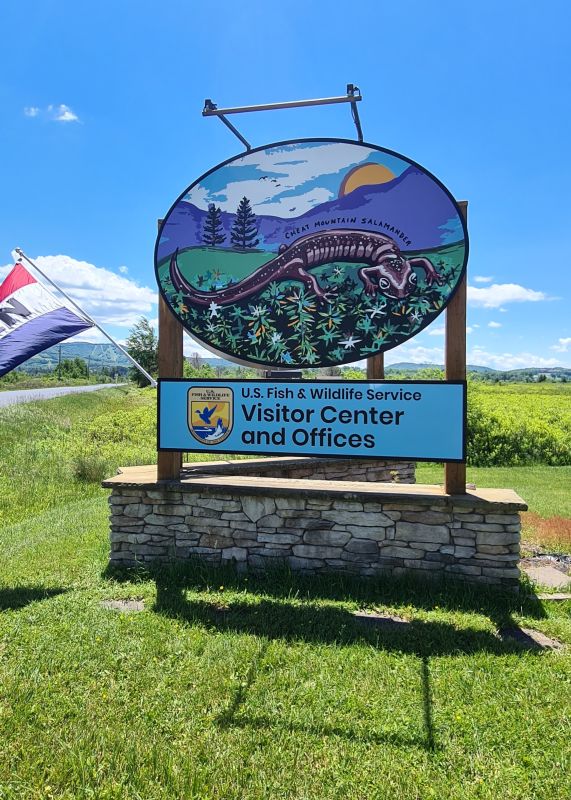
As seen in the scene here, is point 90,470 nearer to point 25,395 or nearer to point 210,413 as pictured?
point 210,413

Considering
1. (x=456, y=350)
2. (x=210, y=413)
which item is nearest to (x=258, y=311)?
(x=210, y=413)

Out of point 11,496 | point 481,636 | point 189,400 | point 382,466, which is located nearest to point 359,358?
point 189,400

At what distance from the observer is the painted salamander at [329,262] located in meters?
5.38

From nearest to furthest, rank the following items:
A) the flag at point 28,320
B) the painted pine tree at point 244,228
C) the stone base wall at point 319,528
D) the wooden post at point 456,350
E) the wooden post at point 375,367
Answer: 1. the stone base wall at point 319,528
2. the wooden post at point 456,350
3. the flag at point 28,320
4. the painted pine tree at point 244,228
5. the wooden post at point 375,367

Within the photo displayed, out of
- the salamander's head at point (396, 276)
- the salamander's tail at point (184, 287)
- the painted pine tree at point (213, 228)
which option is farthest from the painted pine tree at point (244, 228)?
the salamander's head at point (396, 276)

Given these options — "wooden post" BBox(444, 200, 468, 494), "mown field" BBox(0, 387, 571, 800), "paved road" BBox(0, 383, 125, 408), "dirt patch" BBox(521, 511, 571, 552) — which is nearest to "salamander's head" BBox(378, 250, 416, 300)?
"wooden post" BBox(444, 200, 468, 494)

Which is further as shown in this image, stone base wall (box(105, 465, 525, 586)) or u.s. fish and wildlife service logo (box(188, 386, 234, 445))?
u.s. fish and wildlife service logo (box(188, 386, 234, 445))

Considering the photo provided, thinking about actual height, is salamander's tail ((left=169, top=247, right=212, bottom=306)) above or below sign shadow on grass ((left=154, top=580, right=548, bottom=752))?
above

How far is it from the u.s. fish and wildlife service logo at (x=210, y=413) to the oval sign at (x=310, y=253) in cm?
48

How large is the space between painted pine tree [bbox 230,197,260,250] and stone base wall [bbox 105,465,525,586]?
2.60 m

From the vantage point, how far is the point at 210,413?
19.0 ft

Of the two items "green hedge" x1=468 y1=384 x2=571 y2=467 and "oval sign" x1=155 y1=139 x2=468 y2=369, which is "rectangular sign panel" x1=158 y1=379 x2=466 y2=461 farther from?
"green hedge" x1=468 y1=384 x2=571 y2=467

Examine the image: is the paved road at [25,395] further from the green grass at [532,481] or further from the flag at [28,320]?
the green grass at [532,481]

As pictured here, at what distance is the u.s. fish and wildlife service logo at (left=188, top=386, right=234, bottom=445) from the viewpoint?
227 inches
